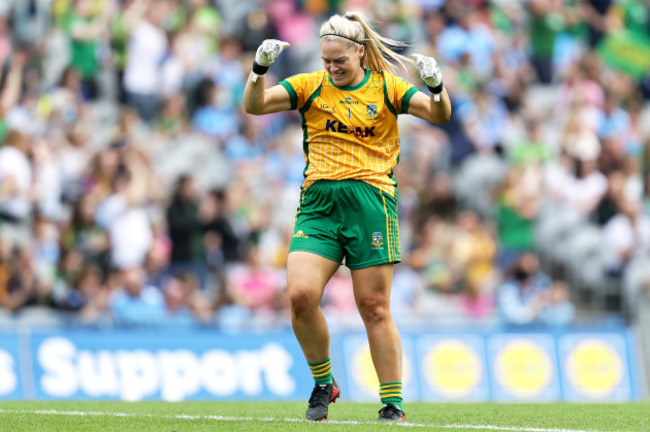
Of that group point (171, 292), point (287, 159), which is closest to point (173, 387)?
point (171, 292)

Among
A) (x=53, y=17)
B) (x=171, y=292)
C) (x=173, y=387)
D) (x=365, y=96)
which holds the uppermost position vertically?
(x=53, y=17)

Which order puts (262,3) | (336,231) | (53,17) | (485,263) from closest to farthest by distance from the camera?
(336,231)
(485,263)
(53,17)
(262,3)

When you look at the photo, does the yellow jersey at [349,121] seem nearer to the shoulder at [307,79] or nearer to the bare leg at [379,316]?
the shoulder at [307,79]

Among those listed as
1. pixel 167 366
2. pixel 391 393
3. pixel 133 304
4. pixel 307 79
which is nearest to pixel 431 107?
pixel 307 79

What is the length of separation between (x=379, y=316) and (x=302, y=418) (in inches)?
32.3

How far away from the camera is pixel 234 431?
6.05m

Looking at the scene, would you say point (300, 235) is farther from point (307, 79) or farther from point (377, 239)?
point (307, 79)

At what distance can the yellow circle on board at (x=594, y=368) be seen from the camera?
13.6 meters

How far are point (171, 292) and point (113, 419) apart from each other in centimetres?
622

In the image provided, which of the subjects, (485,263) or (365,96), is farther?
(485,263)

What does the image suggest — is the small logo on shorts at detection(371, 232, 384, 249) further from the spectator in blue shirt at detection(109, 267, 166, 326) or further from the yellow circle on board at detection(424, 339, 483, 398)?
the yellow circle on board at detection(424, 339, 483, 398)

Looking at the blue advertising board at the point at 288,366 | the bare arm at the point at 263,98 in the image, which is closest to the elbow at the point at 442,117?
the bare arm at the point at 263,98

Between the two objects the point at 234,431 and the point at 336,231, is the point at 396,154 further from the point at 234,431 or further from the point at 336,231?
the point at 234,431

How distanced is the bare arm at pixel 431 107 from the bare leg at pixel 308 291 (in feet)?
3.26
